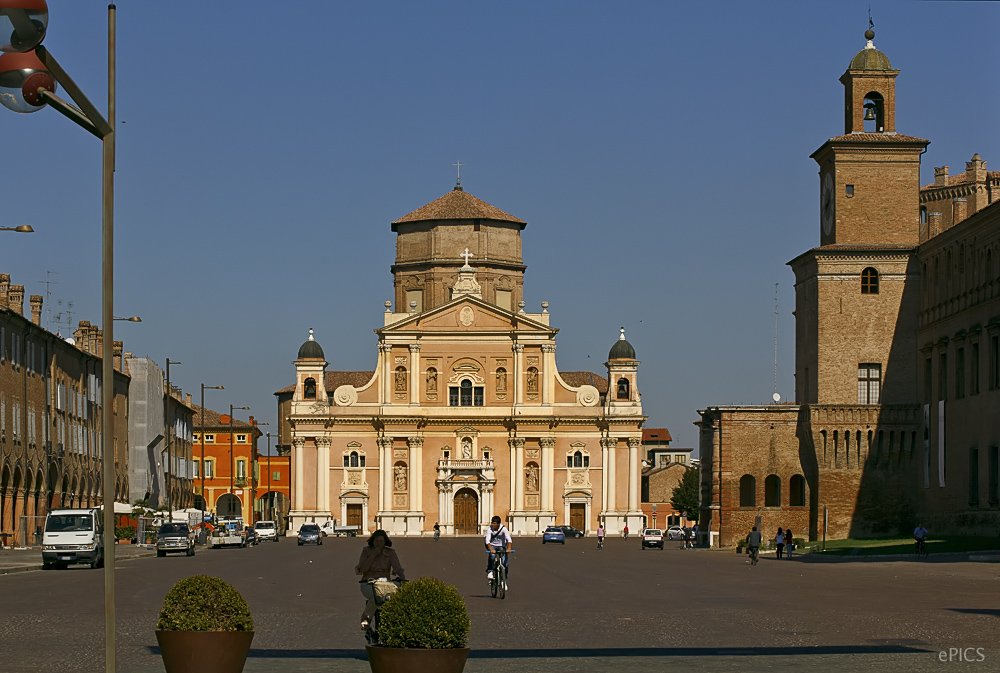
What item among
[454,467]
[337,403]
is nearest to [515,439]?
[454,467]

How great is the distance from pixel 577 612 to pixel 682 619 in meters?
2.17

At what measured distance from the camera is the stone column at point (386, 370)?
103000 millimetres

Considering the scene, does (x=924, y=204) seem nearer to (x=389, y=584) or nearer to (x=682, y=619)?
(x=682, y=619)

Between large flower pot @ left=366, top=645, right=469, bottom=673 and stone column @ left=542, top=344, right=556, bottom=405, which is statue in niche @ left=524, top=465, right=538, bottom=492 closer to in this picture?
stone column @ left=542, top=344, right=556, bottom=405

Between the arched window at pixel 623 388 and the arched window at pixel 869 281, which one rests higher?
the arched window at pixel 869 281

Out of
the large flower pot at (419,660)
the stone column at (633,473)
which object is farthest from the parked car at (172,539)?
the stone column at (633,473)

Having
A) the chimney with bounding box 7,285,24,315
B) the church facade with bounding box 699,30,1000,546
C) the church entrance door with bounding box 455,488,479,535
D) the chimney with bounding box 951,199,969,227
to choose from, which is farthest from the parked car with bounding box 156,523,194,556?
the church entrance door with bounding box 455,488,479,535

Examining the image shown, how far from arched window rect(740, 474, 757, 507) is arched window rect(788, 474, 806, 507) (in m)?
1.56

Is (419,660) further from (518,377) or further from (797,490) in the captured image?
(518,377)

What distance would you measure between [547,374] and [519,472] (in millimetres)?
A: 6759

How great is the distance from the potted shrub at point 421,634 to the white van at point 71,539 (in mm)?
34521

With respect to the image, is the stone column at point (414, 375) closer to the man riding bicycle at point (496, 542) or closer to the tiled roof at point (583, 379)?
the tiled roof at point (583, 379)

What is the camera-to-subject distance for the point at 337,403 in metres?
103

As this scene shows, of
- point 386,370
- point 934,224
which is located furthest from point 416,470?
point 934,224
